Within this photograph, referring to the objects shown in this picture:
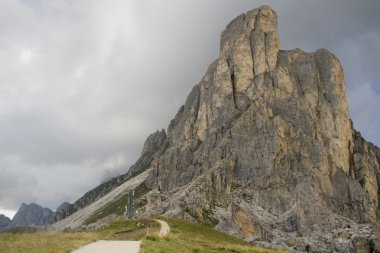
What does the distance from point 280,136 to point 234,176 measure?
2828 cm

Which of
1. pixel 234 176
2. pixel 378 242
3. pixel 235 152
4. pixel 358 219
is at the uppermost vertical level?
pixel 235 152

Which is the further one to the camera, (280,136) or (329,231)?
(280,136)

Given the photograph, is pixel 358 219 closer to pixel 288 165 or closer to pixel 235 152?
pixel 288 165

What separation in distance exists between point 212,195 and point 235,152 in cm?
3465

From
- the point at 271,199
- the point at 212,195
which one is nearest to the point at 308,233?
the point at 271,199

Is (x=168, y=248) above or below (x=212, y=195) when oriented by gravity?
below

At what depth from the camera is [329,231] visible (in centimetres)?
15375

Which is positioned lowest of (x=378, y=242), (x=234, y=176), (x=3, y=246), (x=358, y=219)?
(x=3, y=246)

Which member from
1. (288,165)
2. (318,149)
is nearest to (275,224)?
(288,165)

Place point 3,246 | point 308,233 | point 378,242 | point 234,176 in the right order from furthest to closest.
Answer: point 234,176 → point 308,233 → point 378,242 → point 3,246

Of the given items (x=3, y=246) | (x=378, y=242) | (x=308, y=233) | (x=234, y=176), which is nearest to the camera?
(x=3, y=246)

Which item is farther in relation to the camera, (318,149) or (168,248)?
(318,149)

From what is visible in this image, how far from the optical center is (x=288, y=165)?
191750 mm

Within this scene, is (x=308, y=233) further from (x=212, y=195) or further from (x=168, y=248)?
(x=168, y=248)
